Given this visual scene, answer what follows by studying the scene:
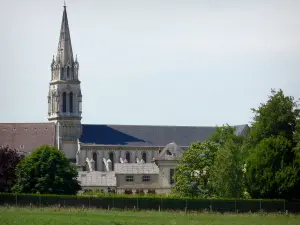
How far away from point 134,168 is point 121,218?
65846mm

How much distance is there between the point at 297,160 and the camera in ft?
276

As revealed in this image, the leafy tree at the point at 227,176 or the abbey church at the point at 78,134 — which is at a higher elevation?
the abbey church at the point at 78,134

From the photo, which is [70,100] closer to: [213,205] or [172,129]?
[172,129]

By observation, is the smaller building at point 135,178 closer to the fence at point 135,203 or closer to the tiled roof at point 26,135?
the tiled roof at point 26,135

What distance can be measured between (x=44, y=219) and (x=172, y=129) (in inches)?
3987

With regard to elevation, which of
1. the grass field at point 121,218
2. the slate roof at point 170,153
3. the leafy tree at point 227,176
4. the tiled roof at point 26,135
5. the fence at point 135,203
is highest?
the tiled roof at point 26,135

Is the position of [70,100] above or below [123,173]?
above

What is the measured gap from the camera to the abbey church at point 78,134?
147875 mm

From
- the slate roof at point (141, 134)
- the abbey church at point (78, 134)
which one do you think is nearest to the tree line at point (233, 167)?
the abbey church at point (78, 134)

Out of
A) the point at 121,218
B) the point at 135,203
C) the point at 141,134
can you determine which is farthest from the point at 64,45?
the point at 121,218

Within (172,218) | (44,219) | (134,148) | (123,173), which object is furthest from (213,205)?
(134,148)

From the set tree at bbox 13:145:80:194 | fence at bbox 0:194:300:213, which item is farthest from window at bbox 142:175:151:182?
fence at bbox 0:194:300:213

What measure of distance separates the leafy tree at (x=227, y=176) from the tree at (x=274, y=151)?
2.83 feet

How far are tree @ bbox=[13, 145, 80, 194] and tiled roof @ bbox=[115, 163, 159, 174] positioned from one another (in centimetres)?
3421
